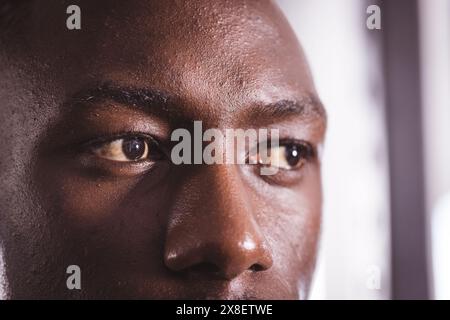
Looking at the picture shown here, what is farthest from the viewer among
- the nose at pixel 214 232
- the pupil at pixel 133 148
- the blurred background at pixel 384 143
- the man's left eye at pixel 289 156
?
the blurred background at pixel 384 143

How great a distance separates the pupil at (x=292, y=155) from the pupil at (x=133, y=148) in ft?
1.10

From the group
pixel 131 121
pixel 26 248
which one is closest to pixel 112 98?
pixel 131 121

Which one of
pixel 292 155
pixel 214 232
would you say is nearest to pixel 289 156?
pixel 292 155

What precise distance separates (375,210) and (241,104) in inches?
28.4

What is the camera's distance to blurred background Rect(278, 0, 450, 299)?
5.06 feet

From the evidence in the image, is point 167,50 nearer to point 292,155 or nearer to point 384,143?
point 292,155

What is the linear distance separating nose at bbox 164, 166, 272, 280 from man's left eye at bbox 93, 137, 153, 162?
117mm

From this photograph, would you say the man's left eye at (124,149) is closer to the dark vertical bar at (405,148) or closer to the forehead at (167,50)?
the forehead at (167,50)

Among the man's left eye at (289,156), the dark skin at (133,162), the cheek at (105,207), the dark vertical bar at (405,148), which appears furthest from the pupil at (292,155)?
the dark vertical bar at (405,148)

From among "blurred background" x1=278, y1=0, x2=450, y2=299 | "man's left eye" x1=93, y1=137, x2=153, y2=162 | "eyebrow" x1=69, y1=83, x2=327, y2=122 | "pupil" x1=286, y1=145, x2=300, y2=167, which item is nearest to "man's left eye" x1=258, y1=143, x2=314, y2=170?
"pupil" x1=286, y1=145, x2=300, y2=167

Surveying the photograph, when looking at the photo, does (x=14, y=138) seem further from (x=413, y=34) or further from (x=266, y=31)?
(x=413, y=34)

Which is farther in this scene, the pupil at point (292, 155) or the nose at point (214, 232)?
the pupil at point (292, 155)

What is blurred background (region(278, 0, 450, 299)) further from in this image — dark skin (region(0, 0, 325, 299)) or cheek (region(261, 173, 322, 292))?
dark skin (region(0, 0, 325, 299))

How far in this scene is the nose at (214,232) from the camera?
3.07 feet
